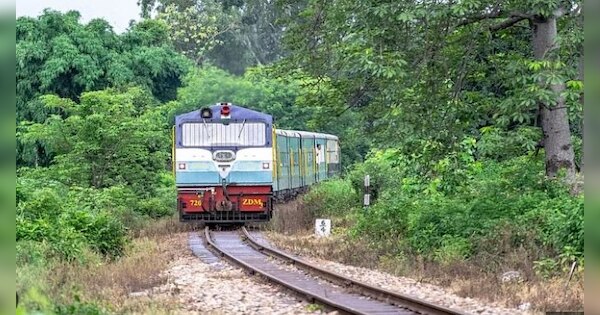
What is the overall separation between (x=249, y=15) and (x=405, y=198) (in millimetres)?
29128

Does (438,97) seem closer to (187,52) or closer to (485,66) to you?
(485,66)

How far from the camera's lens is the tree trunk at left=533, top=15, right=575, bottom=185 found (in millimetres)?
14633

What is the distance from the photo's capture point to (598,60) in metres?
3.65

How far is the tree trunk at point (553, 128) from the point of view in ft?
48.0

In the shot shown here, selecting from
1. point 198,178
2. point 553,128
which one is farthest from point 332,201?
point 553,128

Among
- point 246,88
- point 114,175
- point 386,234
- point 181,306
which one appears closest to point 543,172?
point 386,234

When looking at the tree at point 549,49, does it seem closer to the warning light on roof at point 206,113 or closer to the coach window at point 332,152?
the warning light on roof at point 206,113

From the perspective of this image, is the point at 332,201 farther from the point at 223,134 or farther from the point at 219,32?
the point at 219,32

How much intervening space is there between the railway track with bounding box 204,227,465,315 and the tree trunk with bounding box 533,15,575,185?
484cm

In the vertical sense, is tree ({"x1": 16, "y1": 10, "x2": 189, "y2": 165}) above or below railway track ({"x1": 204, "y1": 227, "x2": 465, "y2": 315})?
above

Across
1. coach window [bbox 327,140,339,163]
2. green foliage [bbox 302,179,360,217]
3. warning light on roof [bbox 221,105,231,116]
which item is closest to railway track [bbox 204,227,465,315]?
warning light on roof [bbox 221,105,231,116]

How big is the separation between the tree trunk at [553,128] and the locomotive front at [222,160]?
869 cm

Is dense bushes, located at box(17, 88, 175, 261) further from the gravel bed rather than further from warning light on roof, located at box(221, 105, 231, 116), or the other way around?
the gravel bed

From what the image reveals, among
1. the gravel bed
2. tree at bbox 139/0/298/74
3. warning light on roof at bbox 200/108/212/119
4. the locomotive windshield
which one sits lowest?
the gravel bed
